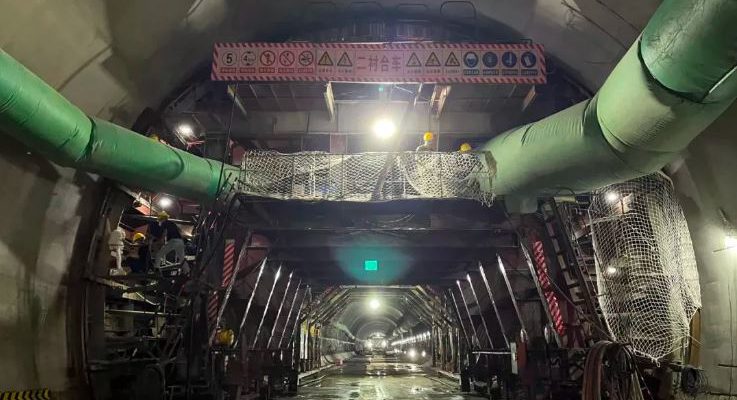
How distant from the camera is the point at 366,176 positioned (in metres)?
8.93

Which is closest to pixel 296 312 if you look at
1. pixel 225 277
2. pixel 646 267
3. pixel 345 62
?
pixel 225 277

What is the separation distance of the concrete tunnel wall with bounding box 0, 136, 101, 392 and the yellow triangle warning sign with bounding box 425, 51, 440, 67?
5.66m

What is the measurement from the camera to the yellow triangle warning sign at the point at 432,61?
27.6ft

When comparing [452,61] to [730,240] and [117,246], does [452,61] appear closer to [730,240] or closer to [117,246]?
[730,240]

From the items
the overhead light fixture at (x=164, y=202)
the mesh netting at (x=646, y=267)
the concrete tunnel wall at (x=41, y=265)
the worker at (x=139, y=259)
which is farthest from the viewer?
the overhead light fixture at (x=164, y=202)

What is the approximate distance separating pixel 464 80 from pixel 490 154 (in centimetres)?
128

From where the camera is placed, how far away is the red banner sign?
8.37 meters

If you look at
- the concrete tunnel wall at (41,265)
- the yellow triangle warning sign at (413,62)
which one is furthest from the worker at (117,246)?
the yellow triangle warning sign at (413,62)

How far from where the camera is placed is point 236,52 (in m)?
8.66

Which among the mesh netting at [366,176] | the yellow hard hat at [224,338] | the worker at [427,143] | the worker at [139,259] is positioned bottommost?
the yellow hard hat at [224,338]

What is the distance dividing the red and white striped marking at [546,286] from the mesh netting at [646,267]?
0.83 metres

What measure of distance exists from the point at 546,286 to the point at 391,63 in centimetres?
Answer: 458

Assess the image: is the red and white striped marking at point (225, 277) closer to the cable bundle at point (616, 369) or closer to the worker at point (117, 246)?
the worker at point (117, 246)

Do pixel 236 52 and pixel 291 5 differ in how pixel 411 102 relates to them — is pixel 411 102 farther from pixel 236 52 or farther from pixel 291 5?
pixel 236 52
